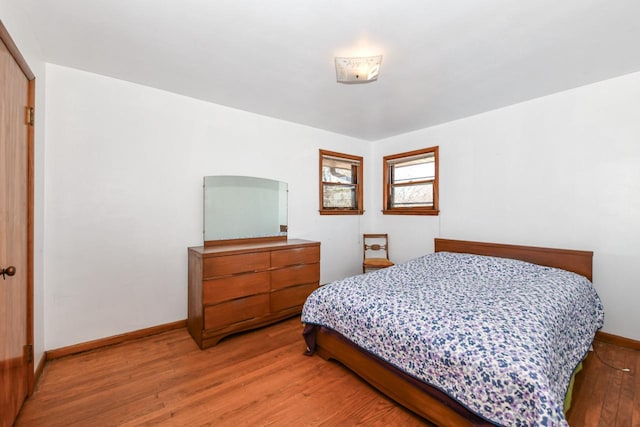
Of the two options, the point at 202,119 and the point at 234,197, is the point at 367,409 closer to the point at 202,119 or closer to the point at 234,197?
the point at 234,197

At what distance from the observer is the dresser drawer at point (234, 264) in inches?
96.1

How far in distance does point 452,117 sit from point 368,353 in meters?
3.03

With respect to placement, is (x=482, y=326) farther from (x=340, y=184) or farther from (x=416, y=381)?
(x=340, y=184)

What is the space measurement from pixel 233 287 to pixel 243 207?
102 cm

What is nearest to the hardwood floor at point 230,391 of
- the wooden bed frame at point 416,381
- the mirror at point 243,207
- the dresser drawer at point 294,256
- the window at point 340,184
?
the wooden bed frame at point 416,381

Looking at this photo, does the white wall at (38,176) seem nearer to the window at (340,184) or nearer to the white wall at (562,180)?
the window at (340,184)

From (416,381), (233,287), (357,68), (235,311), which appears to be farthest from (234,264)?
(357,68)

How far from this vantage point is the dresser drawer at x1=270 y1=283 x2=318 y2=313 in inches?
114

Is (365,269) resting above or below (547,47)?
below

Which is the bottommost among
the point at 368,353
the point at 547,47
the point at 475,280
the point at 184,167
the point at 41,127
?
the point at 368,353

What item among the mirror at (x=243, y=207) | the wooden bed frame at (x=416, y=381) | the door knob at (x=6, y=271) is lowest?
the wooden bed frame at (x=416, y=381)

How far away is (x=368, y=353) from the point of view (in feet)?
6.03

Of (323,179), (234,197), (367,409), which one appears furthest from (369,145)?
(367,409)

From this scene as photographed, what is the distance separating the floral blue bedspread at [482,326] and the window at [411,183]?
1.39 meters
